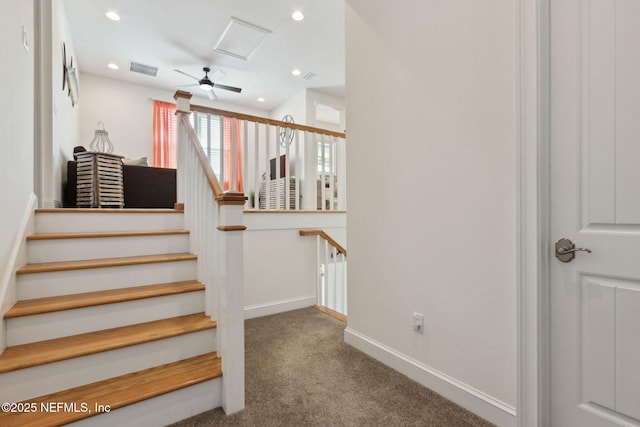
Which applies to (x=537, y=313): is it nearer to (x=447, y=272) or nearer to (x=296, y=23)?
(x=447, y=272)

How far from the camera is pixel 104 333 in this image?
1.57m

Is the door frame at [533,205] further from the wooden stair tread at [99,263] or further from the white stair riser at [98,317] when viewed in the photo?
the wooden stair tread at [99,263]

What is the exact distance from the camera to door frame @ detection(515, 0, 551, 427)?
48.8 inches

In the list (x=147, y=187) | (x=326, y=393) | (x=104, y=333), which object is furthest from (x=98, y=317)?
(x=147, y=187)

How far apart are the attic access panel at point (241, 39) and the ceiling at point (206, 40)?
2.1 inches

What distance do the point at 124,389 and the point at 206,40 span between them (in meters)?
4.49

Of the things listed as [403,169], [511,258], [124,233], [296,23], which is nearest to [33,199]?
[124,233]

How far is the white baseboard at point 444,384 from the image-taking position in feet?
4.52

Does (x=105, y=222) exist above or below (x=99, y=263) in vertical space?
above

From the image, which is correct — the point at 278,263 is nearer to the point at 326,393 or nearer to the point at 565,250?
the point at 326,393

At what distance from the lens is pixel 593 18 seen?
1.13 meters

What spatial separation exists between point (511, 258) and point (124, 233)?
2318 mm

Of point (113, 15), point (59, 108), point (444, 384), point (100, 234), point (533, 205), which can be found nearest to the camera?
point (533, 205)

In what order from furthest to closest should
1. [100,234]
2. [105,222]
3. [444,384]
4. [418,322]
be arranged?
[105,222] → [100,234] → [418,322] → [444,384]
